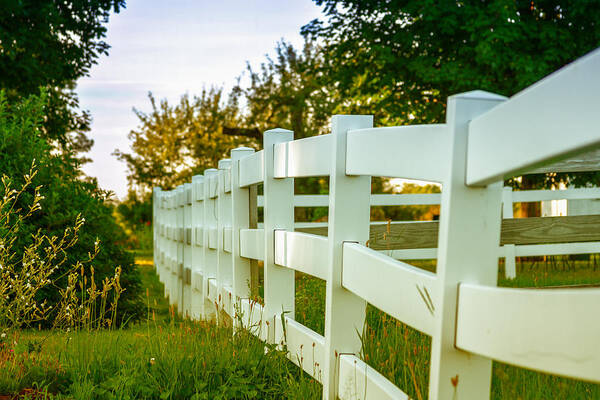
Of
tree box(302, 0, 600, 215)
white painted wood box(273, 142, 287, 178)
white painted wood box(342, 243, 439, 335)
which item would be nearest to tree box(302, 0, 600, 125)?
tree box(302, 0, 600, 215)

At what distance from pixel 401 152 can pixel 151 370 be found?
198cm

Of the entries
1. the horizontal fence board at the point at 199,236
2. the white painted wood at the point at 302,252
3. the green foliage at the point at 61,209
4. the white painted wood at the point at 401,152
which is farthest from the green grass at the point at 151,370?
the horizontal fence board at the point at 199,236

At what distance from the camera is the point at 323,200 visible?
9.30 meters

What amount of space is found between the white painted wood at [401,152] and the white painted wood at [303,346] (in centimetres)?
100

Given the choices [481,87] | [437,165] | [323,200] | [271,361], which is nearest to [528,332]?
[437,165]

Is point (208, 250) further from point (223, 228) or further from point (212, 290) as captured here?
point (223, 228)

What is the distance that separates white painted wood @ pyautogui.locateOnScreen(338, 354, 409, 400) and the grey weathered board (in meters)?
2.31

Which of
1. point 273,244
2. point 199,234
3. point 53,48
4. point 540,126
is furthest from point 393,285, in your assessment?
point 53,48

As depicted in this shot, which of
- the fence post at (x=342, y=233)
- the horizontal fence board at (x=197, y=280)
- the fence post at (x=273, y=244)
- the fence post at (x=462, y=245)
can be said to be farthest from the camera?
the horizontal fence board at (x=197, y=280)

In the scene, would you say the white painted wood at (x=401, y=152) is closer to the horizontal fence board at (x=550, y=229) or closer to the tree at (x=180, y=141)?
the horizontal fence board at (x=550, y=229)

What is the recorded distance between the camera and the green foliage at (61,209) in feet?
19.9

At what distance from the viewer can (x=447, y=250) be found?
6.03ft

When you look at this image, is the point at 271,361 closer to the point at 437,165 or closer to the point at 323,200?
the point at 437,165

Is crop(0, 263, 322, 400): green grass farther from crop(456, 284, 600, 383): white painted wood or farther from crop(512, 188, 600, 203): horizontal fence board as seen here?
crop(512, 188, 600, 203): horizontal fence board
